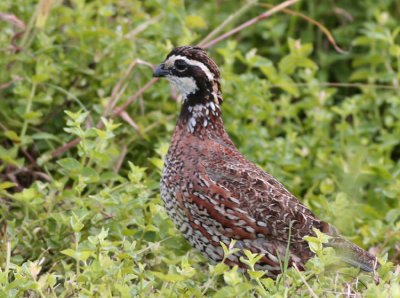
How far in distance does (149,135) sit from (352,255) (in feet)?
7.31

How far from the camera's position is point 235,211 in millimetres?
6004

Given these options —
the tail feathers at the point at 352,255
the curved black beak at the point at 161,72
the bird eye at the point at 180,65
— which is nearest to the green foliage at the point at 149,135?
the tail feathers at the point at 352,255

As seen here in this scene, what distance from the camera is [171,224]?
6.43 meters

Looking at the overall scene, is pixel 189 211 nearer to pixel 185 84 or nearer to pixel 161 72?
pixel 185 84

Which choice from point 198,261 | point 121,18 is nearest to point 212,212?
point 198,261

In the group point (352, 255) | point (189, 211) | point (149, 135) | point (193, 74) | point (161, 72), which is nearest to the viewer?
point (352, 255)

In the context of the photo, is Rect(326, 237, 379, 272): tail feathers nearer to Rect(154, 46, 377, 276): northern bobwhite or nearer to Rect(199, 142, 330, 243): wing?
Rect(154, 46, 377, 276): northern bobwhite

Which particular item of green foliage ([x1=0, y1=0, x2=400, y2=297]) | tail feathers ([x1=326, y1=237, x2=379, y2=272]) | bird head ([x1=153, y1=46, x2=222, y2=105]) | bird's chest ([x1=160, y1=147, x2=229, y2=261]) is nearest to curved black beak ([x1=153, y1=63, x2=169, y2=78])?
bird head ([x1=153, y1=46, x2=222, y2=105])

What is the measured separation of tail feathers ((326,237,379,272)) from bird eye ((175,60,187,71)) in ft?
4.44

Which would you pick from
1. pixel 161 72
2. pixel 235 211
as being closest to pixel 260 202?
pixel 235 211

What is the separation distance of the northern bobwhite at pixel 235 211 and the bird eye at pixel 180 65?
1.53 ft

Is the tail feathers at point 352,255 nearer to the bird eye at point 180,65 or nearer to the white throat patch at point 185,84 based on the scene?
the white throat patch at point 185,84

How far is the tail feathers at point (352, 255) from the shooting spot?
587 centimetres

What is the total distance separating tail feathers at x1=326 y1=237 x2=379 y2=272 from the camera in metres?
5.87
